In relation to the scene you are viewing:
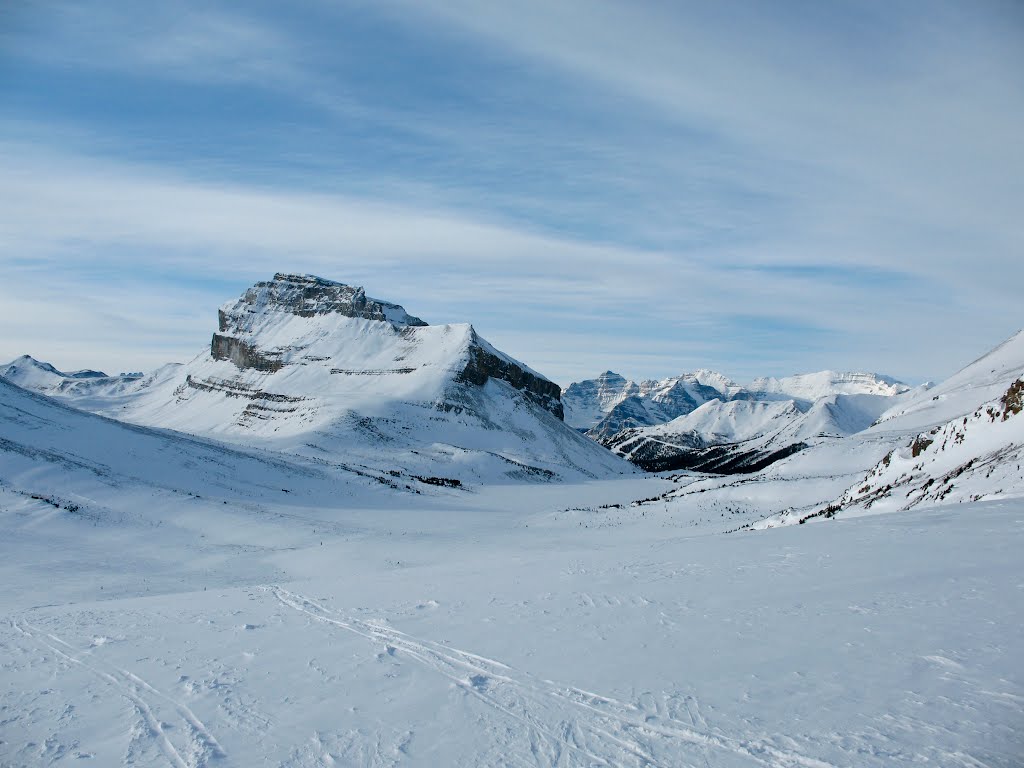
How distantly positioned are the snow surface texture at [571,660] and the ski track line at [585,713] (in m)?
0.03

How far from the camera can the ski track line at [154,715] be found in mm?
6617

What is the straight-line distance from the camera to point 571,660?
8445mm

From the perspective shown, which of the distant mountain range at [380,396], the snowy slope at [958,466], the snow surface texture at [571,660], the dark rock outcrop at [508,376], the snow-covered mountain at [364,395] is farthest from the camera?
the dark rock outcrop at [508,376]

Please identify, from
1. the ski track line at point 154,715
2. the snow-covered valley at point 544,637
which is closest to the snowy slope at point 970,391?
the snow-covered valley at point 544,637

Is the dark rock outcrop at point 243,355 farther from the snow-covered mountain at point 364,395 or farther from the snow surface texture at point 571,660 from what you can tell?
the snow surface texture at point 571,660

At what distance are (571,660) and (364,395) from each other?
364ft

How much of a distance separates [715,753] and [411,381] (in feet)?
387

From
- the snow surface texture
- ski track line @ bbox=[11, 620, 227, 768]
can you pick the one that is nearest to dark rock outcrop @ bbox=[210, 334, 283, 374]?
the snow surface texture

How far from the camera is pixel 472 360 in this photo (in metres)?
128

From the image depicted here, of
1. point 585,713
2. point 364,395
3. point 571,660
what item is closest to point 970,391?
point 571,660

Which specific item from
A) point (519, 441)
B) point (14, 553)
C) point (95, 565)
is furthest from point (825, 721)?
point (519, 441)

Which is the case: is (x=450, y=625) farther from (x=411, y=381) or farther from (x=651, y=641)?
(x=411, y=381)

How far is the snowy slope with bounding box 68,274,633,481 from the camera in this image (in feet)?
309

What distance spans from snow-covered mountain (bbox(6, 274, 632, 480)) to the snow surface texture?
70.4 meters
